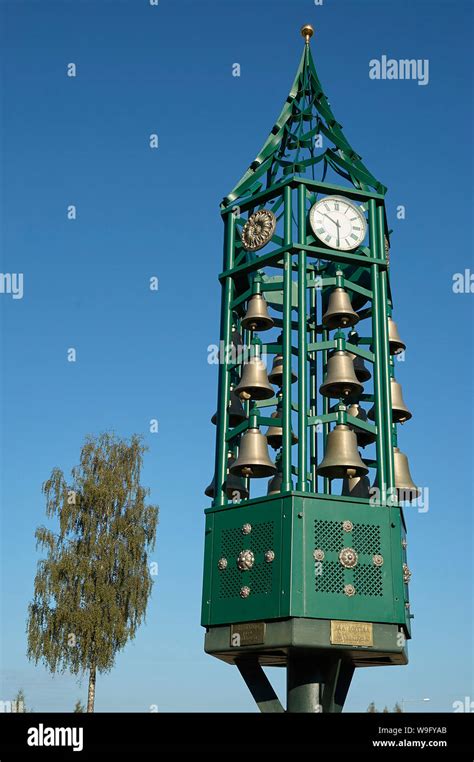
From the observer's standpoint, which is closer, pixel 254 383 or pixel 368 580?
pixel 368 580

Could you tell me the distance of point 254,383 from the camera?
15.3 m

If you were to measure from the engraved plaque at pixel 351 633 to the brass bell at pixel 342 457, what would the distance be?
2.46 m

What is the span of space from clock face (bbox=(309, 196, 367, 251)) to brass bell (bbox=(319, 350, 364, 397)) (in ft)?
7.19

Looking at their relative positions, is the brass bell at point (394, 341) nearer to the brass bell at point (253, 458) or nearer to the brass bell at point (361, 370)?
the brass bell at point (361, 370)

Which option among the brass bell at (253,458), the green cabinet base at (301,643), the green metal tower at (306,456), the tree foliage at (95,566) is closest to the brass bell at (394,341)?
the green metal tower at (306,456)

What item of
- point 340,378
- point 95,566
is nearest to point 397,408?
point 340,378

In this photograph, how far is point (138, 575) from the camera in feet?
104

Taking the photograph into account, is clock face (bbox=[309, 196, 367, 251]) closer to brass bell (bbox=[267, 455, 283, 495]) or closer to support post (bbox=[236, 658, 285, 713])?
brass bell (bbox=[267, 455, 283, 495])

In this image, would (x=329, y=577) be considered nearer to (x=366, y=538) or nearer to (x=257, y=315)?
(x=366, y=538)

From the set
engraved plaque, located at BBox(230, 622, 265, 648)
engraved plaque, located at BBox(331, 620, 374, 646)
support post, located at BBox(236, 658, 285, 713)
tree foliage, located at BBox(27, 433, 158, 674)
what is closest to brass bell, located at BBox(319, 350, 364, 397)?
engraved plaque, located at BBox(331, 620, 374, 646)

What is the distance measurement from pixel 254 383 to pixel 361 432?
214cm
